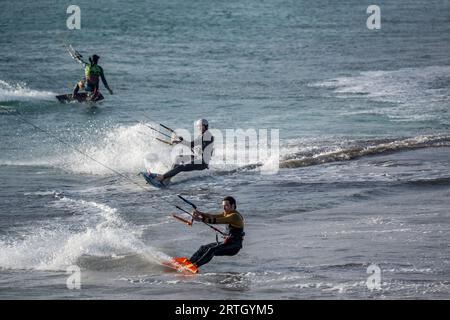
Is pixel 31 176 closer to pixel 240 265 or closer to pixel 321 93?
pixel 240 265

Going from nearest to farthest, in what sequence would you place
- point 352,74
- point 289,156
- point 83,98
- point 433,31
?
point 289,156, point 83,98, point 352,74, point 433,31

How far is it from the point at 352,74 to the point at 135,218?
2328cm

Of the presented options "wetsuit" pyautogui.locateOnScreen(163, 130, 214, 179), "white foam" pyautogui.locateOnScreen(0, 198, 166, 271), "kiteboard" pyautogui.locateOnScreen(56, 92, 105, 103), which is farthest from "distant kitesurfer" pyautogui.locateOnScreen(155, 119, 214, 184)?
"kiteboard" pyautogui.locateOnScreen(56, 92, 105, 103)

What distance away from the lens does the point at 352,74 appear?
129 feet

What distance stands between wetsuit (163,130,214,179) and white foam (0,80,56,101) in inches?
542

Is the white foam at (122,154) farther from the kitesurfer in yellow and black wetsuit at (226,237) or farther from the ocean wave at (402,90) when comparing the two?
the kitesurfer in yellow and black wetsuit at (226,237)

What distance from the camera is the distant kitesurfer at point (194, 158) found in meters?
19.9

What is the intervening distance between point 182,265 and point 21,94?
21.2m

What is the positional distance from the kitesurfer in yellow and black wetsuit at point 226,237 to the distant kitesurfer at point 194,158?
572 centimetres

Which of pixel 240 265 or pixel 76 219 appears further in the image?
pixel 76 219

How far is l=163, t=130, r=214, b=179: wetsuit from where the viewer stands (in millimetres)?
19922

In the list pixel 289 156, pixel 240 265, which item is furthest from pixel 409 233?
pixel 289 156

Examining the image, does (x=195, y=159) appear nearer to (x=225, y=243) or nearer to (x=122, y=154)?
(x=122, y=154)

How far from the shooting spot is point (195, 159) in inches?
805
